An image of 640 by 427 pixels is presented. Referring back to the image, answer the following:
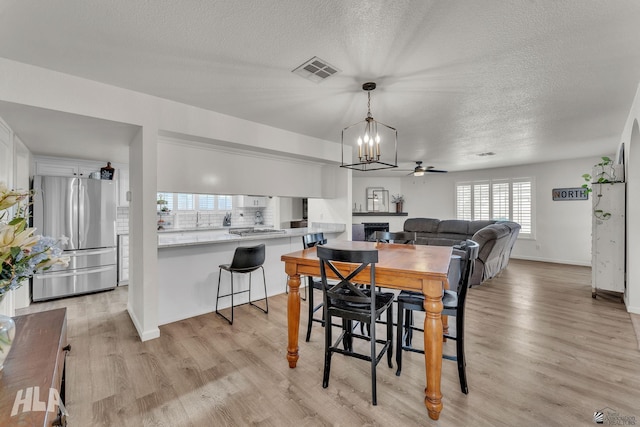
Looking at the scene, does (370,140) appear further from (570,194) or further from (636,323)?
(570,194)

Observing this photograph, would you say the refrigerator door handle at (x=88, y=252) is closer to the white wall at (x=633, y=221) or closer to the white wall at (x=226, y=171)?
the white wall at (x=226, y=171)

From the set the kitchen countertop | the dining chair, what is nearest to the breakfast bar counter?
the kitchen countertop

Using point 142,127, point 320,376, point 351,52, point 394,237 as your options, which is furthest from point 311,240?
point 142,127

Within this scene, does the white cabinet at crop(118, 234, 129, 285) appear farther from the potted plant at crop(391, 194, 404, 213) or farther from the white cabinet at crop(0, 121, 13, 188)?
the potted plant at crop(391, 194, 404, 213)

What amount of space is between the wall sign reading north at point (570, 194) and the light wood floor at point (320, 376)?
151 inches

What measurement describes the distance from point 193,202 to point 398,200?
580 centimetres

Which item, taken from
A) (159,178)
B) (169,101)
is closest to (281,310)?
(159,178)

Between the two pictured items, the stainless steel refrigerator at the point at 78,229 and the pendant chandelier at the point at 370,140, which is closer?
the pendant chandelier at the point at 370,140

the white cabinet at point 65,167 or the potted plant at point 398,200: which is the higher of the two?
the white cabinet at point 65,167

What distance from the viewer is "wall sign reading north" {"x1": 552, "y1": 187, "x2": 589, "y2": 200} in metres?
6.37

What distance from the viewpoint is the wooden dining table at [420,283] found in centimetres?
183

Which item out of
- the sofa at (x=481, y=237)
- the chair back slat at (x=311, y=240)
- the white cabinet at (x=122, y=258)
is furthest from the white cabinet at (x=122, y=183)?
the sofa at (x=481, y=237)

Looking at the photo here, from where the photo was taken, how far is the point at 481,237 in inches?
173

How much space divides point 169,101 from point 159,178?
848mm
